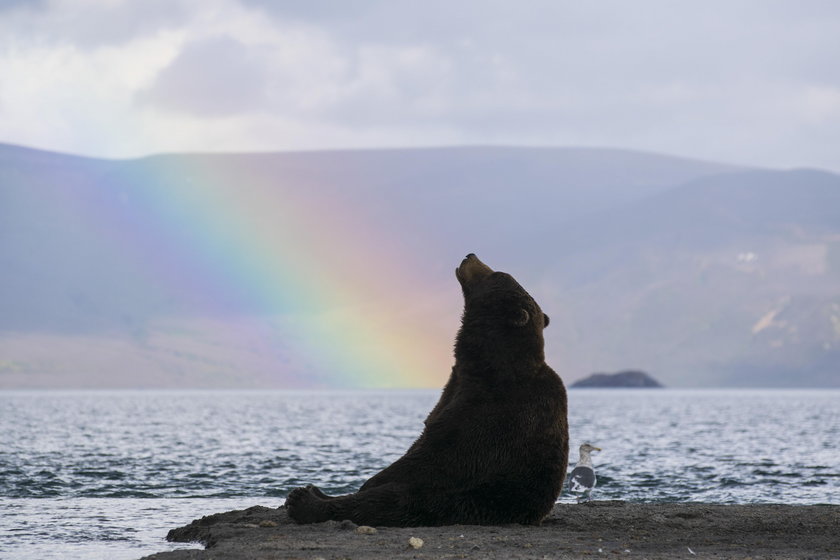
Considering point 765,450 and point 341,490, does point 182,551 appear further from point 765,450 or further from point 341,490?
→ point 765,450

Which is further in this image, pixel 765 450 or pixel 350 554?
pixel 765 450

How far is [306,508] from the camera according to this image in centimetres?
1257

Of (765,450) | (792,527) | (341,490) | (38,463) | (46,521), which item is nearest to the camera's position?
(792,527)

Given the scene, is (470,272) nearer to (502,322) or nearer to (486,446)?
(502,322)

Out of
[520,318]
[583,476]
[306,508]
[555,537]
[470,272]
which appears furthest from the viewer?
[583,476]

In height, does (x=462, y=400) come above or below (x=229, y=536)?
above

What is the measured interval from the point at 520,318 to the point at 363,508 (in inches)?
100

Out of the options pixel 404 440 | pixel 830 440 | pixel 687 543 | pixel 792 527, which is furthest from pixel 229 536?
pixel 830 440

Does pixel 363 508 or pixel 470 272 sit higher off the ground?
pixel 470 272

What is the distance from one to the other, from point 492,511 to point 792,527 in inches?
147

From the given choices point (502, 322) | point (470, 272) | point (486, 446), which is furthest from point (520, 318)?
point (486, 446)

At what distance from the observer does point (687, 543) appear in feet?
40.1

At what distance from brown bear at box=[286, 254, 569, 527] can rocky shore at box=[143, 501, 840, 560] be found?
0.83 ft

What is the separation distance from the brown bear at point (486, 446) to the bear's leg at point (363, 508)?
0.03 feet
